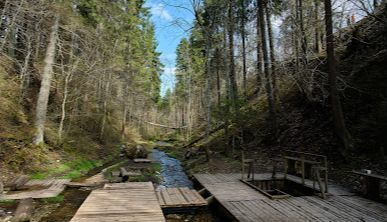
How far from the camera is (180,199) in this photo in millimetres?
9172

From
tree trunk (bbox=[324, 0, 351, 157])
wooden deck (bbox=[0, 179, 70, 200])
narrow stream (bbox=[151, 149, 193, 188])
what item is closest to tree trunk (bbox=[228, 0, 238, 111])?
narrow stream (bbox=[151, 149, 193, 188])

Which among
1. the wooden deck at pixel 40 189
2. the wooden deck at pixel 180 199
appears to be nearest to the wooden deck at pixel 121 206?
the wooden deck at pixel 180 199

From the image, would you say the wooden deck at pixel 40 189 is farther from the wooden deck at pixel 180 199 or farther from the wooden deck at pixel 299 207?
the wooden deck at pixel 299 207

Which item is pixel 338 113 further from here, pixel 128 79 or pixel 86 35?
pixel 128 79

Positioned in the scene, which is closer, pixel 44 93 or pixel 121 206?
pixel 121 206

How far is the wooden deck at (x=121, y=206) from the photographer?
22.6ft

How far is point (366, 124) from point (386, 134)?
1.28m

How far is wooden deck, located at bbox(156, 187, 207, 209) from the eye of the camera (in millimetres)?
8672

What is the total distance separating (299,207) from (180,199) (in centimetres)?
347

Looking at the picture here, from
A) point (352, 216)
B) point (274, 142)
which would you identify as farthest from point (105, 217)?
point (274, 142)

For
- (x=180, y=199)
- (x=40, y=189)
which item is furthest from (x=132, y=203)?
(x=40, y=189)

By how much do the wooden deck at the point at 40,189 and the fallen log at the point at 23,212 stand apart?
112 cm

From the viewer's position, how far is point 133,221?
6.64 m

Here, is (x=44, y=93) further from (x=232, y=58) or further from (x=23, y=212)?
(x=232, y=58)
